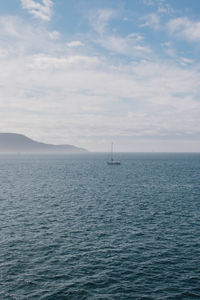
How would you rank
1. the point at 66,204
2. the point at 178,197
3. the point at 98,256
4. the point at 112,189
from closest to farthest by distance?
1. the point at 98,256
2. the point at 66,204
3. the point at 178,197
4. the point at 112,189

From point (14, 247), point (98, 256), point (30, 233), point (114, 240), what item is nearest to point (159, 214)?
point (114, 240)

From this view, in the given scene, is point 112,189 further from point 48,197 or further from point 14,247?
point 14,247

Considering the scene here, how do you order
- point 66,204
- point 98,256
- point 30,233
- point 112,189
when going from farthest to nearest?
point 112,189
point 66,204
point 30,233
point 98,256

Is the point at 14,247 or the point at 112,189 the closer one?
the point at 14,247

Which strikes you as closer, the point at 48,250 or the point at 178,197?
the point at 48,250

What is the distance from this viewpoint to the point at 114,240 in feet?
126

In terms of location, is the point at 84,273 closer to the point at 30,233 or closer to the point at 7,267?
the point at 7,267

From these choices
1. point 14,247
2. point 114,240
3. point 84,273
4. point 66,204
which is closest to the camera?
point 84,273

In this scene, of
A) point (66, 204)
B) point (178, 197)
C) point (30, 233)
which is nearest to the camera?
point (30, 233)

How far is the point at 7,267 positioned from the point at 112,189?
57.4 meters

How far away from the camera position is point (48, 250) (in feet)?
114

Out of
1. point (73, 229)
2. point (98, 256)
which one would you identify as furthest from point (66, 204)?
point (98, 256)

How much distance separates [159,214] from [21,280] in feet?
108

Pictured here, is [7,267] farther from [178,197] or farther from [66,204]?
[178,197]
